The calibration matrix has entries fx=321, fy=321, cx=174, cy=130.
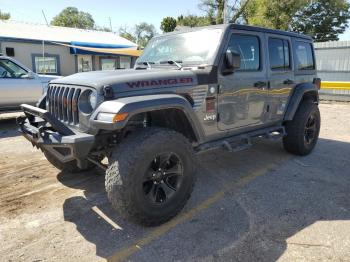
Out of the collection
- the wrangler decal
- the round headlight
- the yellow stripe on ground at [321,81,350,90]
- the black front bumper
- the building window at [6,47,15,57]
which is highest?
the building window at [6,47,15,57]

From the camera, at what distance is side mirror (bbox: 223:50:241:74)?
368cm

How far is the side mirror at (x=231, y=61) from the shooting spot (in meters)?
3.68

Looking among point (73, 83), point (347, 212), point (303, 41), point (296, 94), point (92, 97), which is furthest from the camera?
point (303, 41)

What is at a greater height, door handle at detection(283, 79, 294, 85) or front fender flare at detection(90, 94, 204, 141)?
door handle at detection(283, 79, 294, 85)

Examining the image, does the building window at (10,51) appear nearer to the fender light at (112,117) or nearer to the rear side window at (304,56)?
the rear side window at (304,56)

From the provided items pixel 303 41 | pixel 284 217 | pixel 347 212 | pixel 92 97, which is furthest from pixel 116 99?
pixel 303 41

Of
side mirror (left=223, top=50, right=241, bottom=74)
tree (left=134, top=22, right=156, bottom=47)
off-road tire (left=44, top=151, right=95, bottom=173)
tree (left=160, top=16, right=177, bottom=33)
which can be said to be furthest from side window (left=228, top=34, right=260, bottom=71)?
tree (left=134, top=22, right=156, bottom=47)

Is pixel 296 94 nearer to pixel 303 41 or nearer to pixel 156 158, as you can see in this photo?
pixel 303 41

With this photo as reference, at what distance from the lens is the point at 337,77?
14.1 metres

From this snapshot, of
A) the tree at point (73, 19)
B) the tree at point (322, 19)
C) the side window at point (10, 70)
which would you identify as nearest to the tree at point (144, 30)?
the tree at point (73, 19)

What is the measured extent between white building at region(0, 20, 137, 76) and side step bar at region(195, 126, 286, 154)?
13.4 metres

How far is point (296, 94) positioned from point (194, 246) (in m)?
3.40

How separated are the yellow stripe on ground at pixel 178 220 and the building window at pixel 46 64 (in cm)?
1537

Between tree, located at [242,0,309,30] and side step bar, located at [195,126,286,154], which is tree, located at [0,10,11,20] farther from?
side step bar, located at [195,126,286,154]
